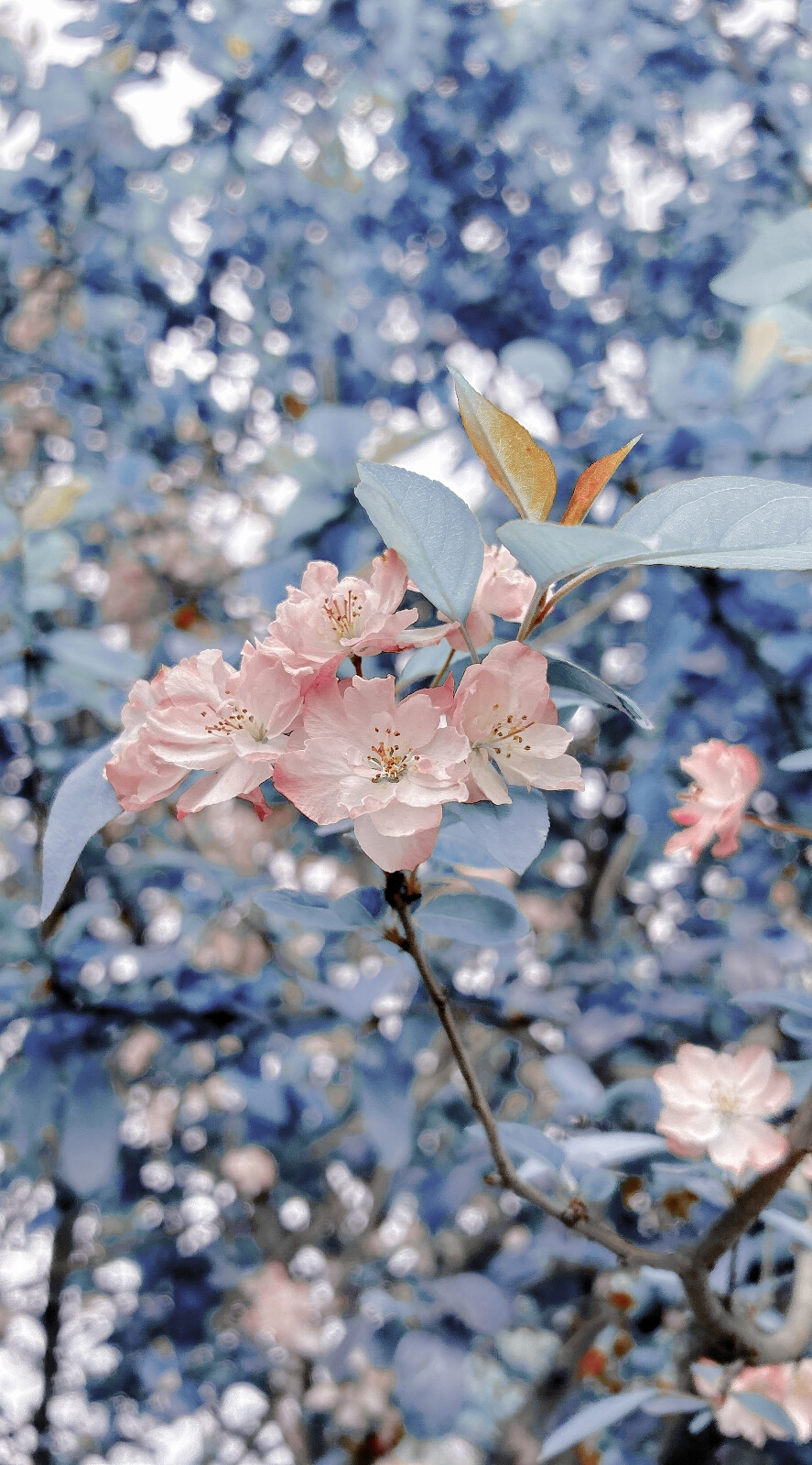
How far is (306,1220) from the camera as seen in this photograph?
5.94ft

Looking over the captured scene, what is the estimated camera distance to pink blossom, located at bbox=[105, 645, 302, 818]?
0.37 m

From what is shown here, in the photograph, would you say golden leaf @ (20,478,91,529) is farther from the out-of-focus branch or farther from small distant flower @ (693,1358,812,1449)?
the out-of-focus branch

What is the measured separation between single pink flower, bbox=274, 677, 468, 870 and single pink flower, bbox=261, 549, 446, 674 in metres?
0.01

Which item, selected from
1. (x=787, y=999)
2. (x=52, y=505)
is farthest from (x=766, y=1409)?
(x=52, y=505)

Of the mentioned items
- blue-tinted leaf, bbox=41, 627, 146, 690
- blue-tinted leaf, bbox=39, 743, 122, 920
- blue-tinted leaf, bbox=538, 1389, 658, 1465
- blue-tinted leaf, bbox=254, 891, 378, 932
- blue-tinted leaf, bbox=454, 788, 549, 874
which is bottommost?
blue-tinted leaf, bbox=538, 1389, 658, 1465

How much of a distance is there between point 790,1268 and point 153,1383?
1.17 meters

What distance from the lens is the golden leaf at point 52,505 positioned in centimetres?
90

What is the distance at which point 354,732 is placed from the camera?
36 centimetres

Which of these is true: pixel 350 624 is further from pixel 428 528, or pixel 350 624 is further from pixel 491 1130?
pixel 491 1130

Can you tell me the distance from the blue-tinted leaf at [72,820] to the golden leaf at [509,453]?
0.21 m

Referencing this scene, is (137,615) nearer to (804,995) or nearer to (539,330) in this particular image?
(539,330)

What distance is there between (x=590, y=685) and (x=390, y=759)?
88mm

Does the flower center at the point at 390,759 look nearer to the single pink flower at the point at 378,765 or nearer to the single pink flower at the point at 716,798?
the single pink flower at the point at 378,765

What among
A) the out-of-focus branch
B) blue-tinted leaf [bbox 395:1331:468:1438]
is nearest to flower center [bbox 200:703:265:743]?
blue-tinted leaf [bbox 395:1331:468:1438]
